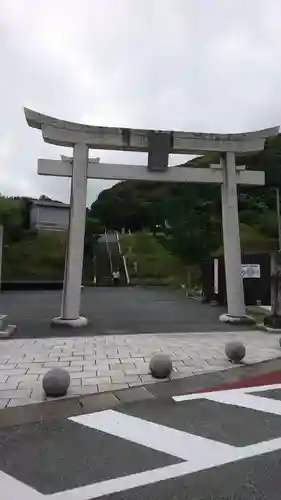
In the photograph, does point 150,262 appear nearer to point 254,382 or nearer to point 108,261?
point 108,261

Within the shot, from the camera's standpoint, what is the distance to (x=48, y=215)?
40.3m

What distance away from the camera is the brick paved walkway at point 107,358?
233 inches

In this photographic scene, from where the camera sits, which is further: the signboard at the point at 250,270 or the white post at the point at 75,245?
the signboard at the point at 250,270

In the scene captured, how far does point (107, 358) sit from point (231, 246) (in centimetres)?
573

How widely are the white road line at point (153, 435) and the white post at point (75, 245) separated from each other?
648 cm

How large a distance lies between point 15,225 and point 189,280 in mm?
15491

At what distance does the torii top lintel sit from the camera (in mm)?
11091

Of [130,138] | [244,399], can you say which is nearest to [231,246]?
[130,138]

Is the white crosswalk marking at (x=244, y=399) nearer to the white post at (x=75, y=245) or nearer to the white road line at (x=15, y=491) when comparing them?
the white road line at (x=15, y=491)

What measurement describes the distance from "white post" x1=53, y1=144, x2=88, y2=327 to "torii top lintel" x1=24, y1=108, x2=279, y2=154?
0.35m

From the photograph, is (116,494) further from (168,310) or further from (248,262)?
(248,262)

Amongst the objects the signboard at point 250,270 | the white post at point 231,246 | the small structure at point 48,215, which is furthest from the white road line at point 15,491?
the small structure at point 48,215

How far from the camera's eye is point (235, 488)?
302cm

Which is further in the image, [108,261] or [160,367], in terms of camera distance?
[108,261]
